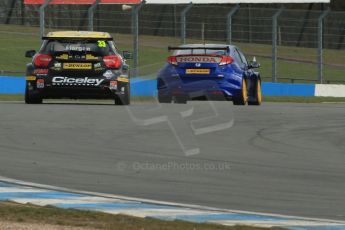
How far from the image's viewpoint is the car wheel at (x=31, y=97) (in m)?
19.8

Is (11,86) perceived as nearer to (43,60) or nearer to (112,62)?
(43,60)

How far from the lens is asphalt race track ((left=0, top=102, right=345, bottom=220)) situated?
9.33 metres

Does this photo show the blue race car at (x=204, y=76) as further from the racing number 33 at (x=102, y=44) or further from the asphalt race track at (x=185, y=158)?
the asphalt race track at (x=185, y=158)

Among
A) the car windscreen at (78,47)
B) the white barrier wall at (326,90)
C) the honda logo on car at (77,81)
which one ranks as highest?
the car windscreen at (78,47)

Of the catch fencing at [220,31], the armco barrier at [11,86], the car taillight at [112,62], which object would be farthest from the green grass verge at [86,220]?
the catch fencing at [220,31]

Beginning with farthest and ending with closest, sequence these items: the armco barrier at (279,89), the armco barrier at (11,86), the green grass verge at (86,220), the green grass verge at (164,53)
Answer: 1. the green grass verge at (164,53)
2. the armco barrier at (279,89)
3. the armco barrier at (11,86)
4. the green grass verge at (86,220)

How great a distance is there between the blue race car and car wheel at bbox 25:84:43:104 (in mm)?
2576

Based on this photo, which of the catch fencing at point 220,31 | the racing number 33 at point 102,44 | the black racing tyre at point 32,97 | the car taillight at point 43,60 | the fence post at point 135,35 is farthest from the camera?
the catch fencing at point 220,31

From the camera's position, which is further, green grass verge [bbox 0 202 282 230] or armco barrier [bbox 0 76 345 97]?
armco barrier [bbox 0 76 345 97]

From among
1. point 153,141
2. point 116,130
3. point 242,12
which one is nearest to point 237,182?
point 153,141

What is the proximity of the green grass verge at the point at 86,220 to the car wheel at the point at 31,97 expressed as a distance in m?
11.8

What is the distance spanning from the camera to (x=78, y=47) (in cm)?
1967

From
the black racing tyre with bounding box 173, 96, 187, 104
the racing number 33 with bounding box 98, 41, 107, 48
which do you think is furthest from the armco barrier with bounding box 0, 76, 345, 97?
the racing number 33 with bounding box 98, 41, 107, 48

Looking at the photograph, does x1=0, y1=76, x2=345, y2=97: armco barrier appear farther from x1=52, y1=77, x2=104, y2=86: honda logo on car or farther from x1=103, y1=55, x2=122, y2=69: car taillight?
x1=52, y1=77, x2=104, y2=86: honda logo on car
